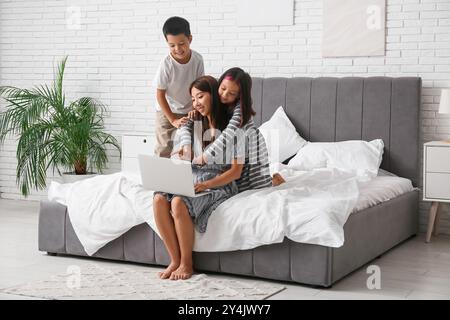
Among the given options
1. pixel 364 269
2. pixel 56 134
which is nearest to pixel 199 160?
pixel 364 269

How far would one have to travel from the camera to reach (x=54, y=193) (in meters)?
4.85

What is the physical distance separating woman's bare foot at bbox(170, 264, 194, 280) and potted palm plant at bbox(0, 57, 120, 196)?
2.80 m

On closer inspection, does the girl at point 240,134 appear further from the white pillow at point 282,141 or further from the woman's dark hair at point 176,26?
the white pillow at point 282,141

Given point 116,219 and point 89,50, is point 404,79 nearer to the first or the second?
point 116,219

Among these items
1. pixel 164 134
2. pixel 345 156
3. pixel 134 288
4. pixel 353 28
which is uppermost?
pixel 353 28

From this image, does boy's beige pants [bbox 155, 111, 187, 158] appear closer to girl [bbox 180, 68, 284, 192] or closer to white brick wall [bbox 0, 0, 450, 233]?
girl [bbox 180, 68, 284, 192]

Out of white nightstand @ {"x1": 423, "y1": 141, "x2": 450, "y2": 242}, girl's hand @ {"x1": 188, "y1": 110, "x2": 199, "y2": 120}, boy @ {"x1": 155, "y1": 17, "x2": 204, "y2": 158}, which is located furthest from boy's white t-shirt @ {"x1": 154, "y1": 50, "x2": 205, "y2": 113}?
white nightstand @ {"x1": 423, "y1": 141, "x2": 450, "y2": 242}

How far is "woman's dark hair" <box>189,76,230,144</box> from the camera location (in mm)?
4371

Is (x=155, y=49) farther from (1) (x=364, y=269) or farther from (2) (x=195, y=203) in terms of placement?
(1) (x=364, y=269)

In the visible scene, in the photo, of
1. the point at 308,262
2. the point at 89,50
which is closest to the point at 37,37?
the point at 89,50

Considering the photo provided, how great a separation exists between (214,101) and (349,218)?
1.02 metres

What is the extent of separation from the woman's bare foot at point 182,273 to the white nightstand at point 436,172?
201 cm

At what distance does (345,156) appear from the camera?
5551 mm

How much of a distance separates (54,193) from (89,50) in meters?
2.56
